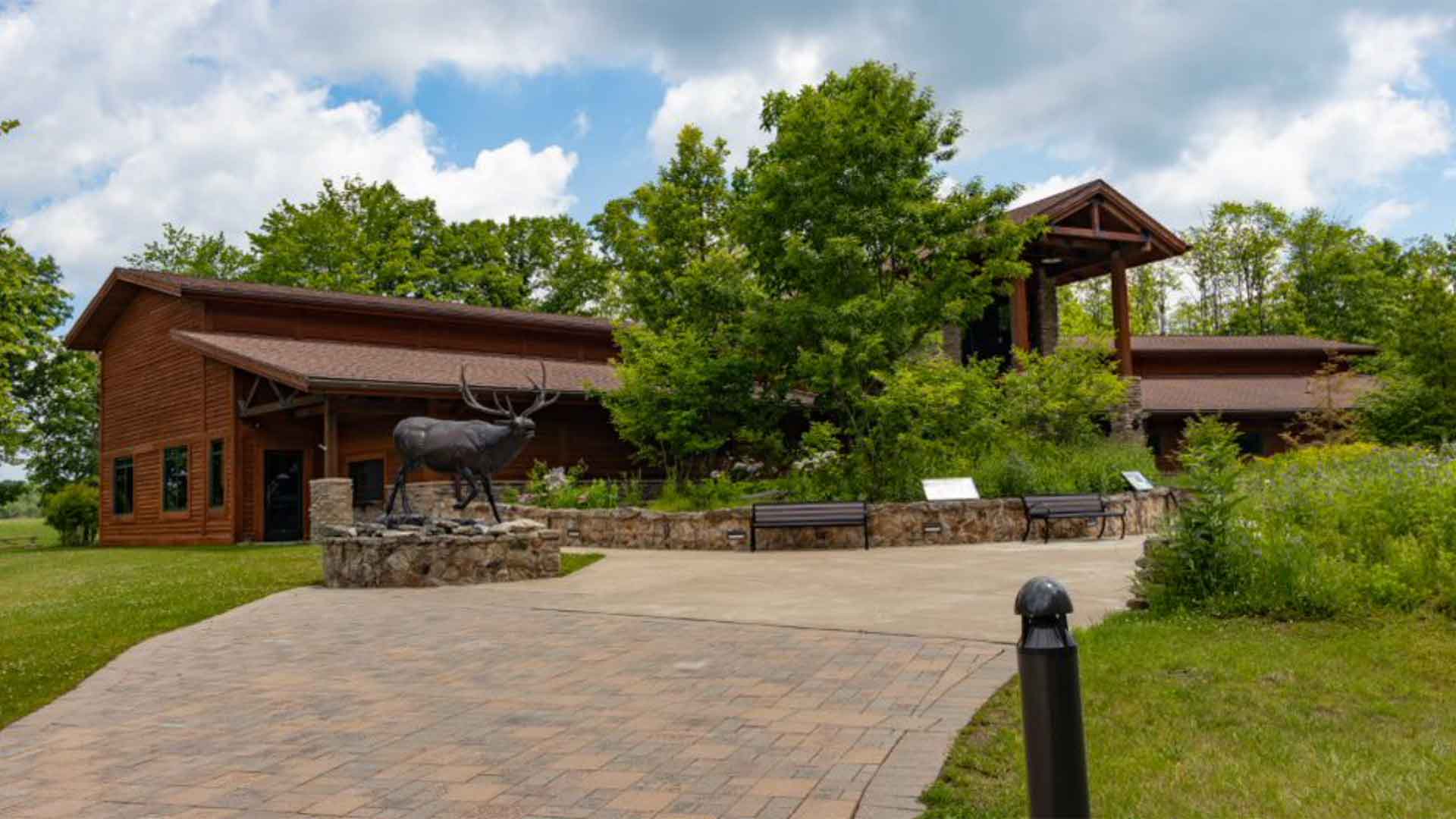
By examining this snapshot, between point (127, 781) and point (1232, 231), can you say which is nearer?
point (127, 781)

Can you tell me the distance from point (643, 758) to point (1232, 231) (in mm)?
57053

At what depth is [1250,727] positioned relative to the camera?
17.1 ft

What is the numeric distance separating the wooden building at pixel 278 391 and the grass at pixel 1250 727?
17493 mm

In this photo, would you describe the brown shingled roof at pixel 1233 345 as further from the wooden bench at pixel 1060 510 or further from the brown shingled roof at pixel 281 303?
the wooden bench at pixel 1060 510

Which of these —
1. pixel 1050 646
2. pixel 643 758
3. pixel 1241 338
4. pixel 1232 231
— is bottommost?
pixel 643 758

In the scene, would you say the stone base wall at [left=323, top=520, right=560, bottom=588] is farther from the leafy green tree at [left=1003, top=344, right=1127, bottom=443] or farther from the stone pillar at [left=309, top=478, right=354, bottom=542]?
the leafy green tree at [left=1003, top=344, right=1127, bottom=443]

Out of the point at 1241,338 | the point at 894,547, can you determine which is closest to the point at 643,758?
the point at 894,547

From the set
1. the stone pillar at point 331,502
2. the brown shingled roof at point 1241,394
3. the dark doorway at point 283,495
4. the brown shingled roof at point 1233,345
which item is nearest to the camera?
the stone pillar at point 331,502

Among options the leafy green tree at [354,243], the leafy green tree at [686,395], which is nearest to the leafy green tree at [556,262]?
the leafy green tree at [354,243]

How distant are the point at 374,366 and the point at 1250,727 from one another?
841 inches

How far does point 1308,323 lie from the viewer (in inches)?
2031

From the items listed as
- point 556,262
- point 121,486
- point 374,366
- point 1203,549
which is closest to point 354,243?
point 556,262

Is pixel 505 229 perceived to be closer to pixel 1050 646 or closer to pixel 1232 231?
pixel 1232 231

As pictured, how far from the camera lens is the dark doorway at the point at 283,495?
2536 centimetres
